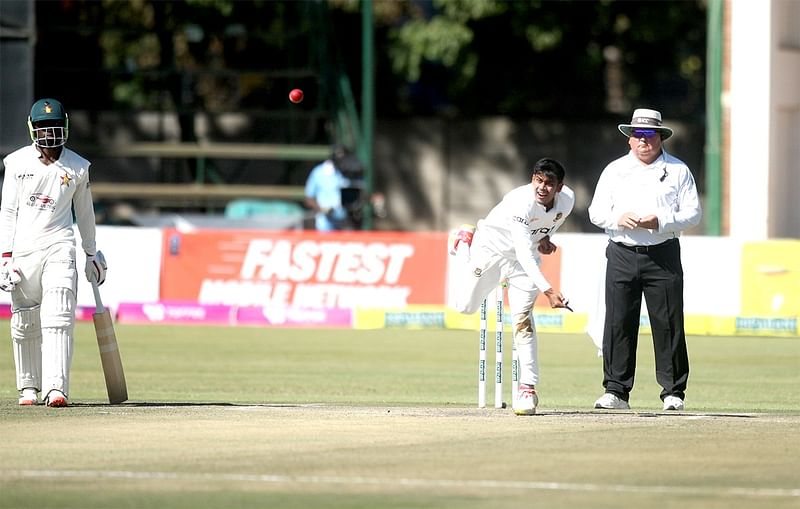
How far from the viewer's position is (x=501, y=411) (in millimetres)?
11414

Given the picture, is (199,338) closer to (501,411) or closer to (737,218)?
(501,411)

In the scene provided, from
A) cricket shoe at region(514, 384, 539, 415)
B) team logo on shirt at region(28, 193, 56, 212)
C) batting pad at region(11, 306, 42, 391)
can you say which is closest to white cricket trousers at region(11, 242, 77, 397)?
batting pad at region(11, 306, 42, 391)

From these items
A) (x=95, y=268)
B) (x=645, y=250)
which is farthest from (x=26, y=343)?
(x=645, y=250)

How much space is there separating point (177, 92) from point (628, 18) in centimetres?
992

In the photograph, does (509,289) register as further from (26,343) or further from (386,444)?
(26,343)

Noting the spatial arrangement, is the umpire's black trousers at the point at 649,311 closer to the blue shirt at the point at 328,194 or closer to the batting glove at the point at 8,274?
the batting glove at the point at 8,274

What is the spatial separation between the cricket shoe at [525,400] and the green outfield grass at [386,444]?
75mm

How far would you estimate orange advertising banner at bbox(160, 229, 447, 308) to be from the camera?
838 inches

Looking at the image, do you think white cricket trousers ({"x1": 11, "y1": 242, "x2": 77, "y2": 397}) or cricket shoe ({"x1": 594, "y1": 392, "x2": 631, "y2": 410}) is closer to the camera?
white cricket trousers ({"x1": 11, "y1": 242, "x2": 77, "y2": 397})

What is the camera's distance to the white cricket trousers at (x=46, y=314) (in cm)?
1111

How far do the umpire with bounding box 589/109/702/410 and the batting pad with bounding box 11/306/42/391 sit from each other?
3999 millimetres

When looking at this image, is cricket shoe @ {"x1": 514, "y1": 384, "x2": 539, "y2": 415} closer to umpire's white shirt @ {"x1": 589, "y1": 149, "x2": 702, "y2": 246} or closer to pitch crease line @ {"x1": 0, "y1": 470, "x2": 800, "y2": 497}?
umpire's white shirt @ {"x1": 589, "y1": 149, "x2": 702, "y2": 246}

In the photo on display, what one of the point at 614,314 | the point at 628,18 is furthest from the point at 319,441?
the point at 628,18

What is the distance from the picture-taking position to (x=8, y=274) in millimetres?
11133
